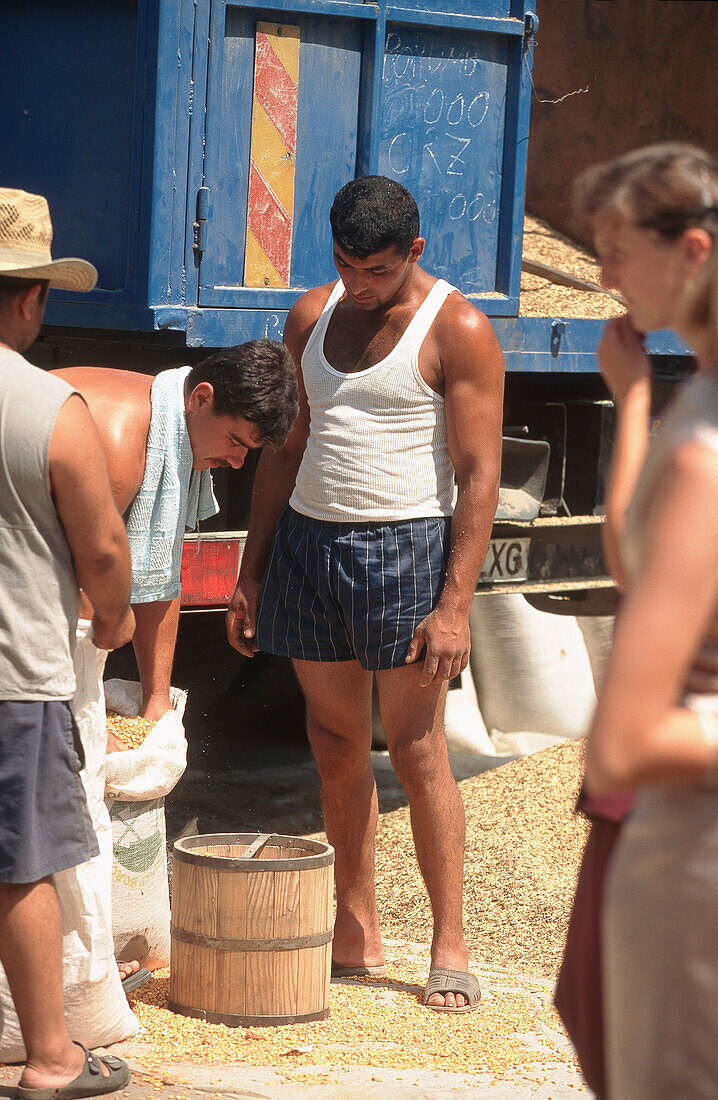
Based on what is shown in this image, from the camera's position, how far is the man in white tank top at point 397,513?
3.22 metres

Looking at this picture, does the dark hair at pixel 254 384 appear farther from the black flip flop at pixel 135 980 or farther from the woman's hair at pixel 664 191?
the woman's hair at pixel 664 191

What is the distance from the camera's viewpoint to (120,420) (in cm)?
306

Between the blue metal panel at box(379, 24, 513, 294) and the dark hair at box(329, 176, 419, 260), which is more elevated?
the blue metal panel at box(379, 24, 513, 294)

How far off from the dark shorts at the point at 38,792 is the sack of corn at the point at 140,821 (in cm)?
68

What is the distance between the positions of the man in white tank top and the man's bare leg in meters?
1.05

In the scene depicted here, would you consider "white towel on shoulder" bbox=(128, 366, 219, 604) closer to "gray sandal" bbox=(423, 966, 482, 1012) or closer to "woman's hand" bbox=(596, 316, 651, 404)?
"gray sandal" bbox=(423, 966, 482, 1012)

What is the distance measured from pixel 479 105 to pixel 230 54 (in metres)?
0.95

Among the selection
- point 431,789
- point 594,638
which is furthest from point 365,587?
point 594,638

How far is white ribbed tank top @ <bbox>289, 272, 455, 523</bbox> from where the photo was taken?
3.24 metres

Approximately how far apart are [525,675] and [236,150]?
275 cm

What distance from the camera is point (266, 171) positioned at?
3938 millimetres

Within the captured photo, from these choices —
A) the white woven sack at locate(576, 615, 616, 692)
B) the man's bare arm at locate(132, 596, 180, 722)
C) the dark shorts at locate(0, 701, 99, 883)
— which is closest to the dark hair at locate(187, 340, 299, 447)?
the man's bare arm at locate(132, 596, 180, 722)

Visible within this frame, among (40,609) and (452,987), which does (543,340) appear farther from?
(40,609)

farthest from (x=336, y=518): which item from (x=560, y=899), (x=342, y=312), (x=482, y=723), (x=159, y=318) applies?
(x=482, y=723)
